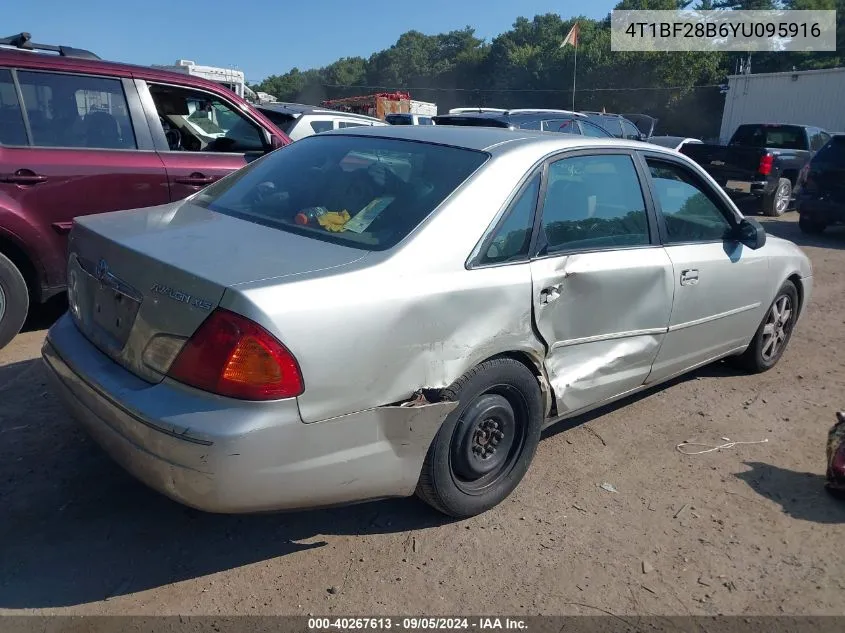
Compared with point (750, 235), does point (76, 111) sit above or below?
above

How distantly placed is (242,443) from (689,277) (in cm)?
266

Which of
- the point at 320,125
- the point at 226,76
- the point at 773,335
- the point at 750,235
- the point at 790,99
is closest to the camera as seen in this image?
the point at 750,235

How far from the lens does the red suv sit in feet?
14.6

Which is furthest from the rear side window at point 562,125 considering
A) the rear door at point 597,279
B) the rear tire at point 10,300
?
the rear tire at point 10,300

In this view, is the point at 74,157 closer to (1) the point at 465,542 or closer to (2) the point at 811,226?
(1) the point at 465,542

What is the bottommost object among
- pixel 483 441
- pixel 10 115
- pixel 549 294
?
pixel 483 441

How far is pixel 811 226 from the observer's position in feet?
36.6

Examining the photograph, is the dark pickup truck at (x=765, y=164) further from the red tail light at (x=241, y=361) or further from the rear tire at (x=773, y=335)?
the red tail light at (x=241, y=361)

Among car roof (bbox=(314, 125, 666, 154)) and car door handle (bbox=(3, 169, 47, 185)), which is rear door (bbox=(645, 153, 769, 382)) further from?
car door handle (bbox=(3, 169, 47, 185))

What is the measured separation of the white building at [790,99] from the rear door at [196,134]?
2285 cm

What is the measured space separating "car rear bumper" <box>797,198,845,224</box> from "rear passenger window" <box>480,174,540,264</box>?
30.5 ft

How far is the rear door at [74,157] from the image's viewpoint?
14.7 feet

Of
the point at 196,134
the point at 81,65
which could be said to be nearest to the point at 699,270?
the point at 196,134

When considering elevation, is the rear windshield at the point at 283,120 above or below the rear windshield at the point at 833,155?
above
